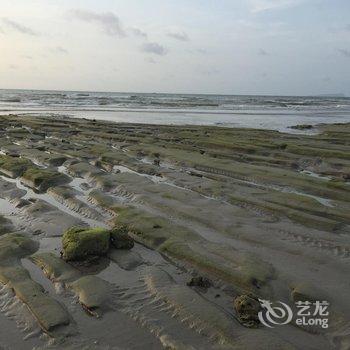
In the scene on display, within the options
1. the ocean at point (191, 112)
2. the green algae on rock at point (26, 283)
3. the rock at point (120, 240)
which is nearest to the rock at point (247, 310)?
the green algae on rock at point (26, 283)

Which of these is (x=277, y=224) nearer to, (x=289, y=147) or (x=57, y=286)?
(x=57, y=286)

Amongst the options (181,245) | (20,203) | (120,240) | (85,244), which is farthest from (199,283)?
(20,203)

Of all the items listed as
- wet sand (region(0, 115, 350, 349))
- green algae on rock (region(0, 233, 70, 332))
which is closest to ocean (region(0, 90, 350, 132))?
wet sand (region(0, 115, 350, 349))

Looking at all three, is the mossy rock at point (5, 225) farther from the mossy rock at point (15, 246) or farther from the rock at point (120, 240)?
the rock at point (120, 240)

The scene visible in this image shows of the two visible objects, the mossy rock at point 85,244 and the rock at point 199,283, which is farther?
the mossy rock at point 85,244

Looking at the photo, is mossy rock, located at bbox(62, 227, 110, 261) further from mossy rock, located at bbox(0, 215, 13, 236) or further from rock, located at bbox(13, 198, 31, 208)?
rock, located at bbox(13, 198, 31, 208)

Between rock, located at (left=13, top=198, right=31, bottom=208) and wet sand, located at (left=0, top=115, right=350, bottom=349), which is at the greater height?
wet sand, located at (left=0, top=115, right=350, bottom=349)
